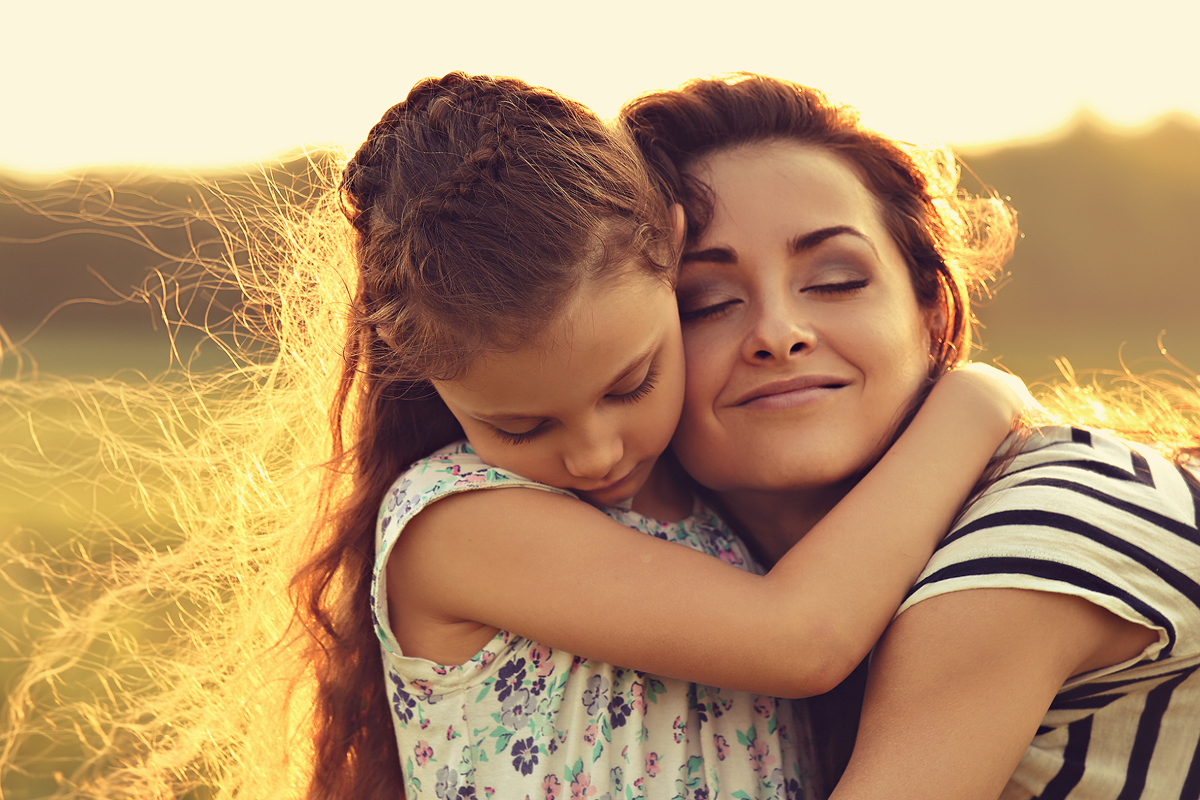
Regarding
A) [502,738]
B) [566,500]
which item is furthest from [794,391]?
[502,738]

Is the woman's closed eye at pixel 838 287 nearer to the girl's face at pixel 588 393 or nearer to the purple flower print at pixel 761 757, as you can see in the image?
the girl's face at pixel 588 393

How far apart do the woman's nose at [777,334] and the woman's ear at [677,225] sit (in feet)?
0.84

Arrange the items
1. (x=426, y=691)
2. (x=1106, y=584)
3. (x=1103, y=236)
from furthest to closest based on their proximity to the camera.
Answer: (x=1103, y=236) → (x=426, y=691) → (x=1106, y=584)

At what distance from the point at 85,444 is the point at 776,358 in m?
2.95

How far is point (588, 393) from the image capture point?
6.64 ft

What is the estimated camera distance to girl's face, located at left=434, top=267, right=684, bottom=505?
1984mm

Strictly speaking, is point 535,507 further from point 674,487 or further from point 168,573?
point 168,573

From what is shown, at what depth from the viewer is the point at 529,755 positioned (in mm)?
2092

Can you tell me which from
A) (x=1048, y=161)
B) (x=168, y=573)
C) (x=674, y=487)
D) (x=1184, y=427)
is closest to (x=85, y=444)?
(x=168, y=573)

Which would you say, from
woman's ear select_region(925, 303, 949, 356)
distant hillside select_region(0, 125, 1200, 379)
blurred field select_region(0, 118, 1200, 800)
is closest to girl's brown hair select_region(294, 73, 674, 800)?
woman's ear select_region(925, 303, 949, 356)

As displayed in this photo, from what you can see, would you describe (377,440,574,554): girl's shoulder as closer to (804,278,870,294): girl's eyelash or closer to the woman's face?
the woman's face

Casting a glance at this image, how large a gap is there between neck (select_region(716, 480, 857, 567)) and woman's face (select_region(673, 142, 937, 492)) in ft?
0.55

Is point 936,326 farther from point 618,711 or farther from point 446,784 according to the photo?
point 446,784

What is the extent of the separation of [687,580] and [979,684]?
584mm
